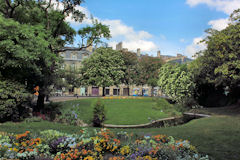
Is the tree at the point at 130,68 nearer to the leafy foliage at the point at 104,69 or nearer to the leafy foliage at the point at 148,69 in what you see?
the leafy foliage at the point at 148,69

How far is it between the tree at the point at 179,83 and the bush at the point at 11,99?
20610 millimetres

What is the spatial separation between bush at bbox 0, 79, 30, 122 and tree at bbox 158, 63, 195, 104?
20610 mm

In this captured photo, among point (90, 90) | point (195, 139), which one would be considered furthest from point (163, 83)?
point (90, 90)

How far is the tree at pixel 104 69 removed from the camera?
38.5 metres

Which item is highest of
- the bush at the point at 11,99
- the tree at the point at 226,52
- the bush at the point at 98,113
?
the tree at the point at 226,52

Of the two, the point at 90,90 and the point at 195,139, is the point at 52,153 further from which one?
the point at 90,90

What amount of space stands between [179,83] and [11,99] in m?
22.2

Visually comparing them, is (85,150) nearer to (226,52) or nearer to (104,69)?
(226,52)

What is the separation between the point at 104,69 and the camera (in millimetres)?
38625

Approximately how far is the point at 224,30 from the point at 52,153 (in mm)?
20921

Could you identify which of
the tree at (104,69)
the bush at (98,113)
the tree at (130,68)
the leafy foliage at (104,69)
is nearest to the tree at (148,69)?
the tree at (130,68)

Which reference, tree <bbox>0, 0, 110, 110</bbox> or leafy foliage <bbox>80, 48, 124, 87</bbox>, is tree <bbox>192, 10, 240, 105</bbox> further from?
leafy foliage <bbox>80, 48, 124, 87</bbox>

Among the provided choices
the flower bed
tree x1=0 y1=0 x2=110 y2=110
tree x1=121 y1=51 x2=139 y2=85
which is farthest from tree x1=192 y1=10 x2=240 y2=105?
tree x1=121 y1=51 x2=139 y2=85

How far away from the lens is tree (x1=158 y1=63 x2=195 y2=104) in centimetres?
2734
